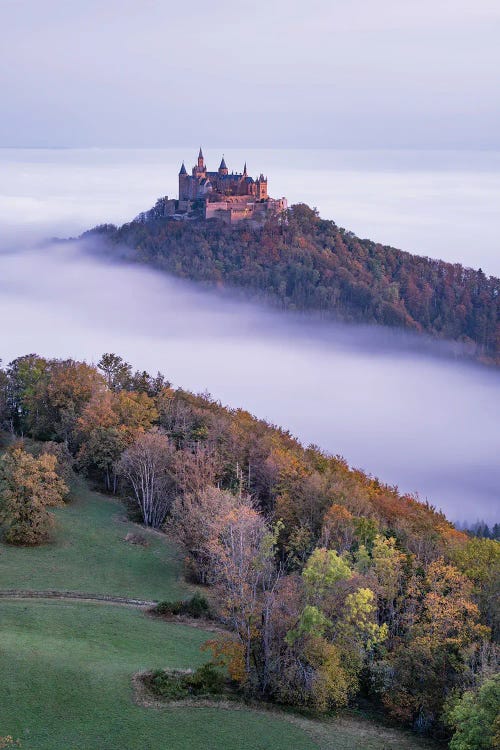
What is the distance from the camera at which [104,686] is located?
27688 mm

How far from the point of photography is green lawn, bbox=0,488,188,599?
40.4m

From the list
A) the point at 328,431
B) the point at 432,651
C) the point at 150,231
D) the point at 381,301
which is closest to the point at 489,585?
the point at 432,651

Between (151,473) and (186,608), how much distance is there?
42.6 ft

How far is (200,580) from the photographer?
43.4 metres

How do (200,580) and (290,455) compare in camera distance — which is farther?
(290,455)

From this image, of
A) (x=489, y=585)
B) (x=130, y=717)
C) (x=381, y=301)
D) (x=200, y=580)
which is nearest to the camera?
(x=130, y=717)

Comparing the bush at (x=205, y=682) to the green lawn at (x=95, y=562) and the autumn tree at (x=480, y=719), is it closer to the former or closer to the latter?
the autumn tree at (x=480, y=719)

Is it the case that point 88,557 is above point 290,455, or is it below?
below

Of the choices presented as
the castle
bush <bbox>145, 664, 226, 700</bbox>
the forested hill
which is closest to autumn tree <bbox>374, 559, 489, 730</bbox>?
bush <bbox>145, 664, 226, 700</bbox>

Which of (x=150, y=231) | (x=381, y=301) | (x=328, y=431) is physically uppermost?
(x=150, y=231)

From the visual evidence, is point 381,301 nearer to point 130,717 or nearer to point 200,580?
point 200,580

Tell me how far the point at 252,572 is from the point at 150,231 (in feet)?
496

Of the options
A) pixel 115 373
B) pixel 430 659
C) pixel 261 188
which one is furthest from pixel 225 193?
pixel 430 659

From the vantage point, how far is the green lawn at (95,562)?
40.4m
